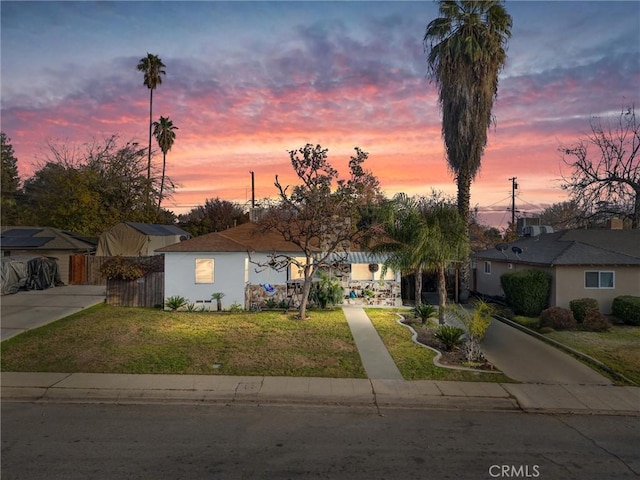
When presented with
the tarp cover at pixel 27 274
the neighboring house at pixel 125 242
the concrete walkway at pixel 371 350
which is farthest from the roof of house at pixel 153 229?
the concrete walkway at pixel 371 350

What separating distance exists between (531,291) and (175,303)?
15135 mm

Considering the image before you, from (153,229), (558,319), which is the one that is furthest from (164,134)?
(558,319)

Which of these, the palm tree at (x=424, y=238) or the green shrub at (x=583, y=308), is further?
the green shrub at (x=583, y=308)

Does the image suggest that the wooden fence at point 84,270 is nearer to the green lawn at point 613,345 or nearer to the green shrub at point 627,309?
the green lawn at point 613,345

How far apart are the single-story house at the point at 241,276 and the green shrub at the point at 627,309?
8.75 meters

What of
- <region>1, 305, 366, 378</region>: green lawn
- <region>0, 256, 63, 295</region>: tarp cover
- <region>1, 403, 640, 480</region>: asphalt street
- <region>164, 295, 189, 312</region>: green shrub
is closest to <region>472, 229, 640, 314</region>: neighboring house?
<region>1, 305, 366, 378</region>: green lawn

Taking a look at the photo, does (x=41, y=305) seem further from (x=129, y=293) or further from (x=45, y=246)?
(x=45, y=246)

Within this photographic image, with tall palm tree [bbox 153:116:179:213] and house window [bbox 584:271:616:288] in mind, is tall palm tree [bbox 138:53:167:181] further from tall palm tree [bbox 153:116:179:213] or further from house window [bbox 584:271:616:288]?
house window [bbox 584:271:616:288]

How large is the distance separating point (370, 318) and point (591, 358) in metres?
7.70

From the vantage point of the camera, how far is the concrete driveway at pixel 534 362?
35.9ft

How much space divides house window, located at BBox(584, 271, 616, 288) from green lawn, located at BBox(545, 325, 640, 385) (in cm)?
219

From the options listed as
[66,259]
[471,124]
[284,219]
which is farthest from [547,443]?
[66,259]

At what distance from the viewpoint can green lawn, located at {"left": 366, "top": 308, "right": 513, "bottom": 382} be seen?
10750 millimetres

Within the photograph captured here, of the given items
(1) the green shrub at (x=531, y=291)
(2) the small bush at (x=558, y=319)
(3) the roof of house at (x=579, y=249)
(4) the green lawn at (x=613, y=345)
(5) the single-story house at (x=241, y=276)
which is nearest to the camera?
(4) the green lawn at (x=613, y=345)
